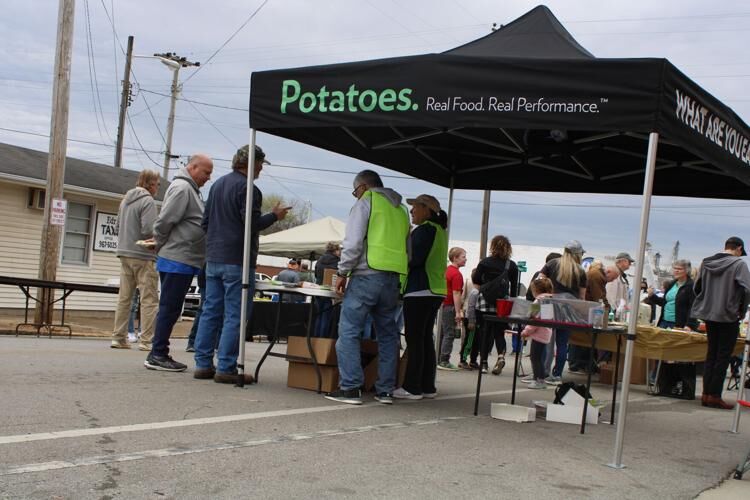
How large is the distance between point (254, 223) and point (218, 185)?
20.7 inches

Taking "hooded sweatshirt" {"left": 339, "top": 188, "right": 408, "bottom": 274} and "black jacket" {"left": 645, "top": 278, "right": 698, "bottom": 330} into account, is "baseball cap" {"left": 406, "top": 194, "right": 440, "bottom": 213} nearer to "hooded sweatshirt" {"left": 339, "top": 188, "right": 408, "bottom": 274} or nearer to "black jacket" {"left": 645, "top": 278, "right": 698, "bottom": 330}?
"hooded sweatshirt" {"left": 339, "top": 188, "right": 408, "bottom": 274}

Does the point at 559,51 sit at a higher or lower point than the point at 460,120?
higher

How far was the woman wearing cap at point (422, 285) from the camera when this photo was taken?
764 centimetres

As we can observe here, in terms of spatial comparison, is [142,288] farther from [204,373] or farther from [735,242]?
[735,242]

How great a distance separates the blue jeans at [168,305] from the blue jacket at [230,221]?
563 mm

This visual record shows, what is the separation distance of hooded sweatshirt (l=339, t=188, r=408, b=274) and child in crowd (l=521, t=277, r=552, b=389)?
384 centimetres

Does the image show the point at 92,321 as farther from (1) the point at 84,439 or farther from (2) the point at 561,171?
(1) the point at 84,439

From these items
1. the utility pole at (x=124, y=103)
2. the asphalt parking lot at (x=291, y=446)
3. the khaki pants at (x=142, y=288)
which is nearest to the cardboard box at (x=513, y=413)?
the asphalt parking lot at (x=291, y=446)

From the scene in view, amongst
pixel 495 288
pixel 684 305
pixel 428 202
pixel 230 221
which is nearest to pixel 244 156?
pixel 230 221

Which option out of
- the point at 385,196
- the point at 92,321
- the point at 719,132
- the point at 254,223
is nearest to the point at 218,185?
the point at 254,223

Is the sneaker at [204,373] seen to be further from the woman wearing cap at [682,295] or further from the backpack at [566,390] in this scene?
the woman wearing cap at [682,295]

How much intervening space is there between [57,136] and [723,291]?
11455mm

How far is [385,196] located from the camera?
7.12 meters

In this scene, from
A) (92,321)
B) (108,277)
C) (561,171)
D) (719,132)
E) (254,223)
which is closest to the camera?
(719,132)
